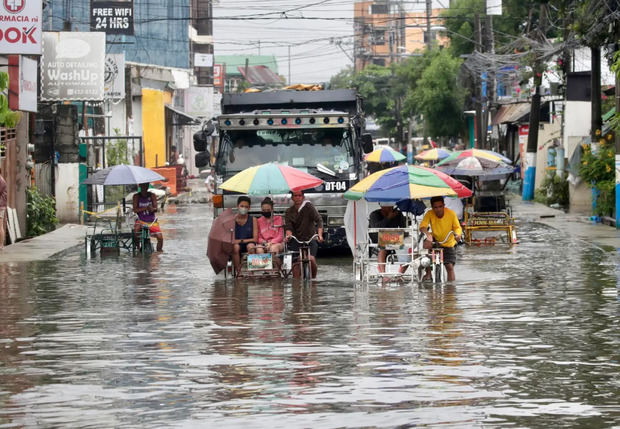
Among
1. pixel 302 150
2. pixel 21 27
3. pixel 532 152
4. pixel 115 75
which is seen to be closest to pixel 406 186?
pixel 302 150

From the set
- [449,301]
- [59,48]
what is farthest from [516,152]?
[449,301]

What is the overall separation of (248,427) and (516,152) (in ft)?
195

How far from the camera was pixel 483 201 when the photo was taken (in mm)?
31875

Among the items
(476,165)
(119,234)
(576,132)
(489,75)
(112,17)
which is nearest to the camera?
(119,234)

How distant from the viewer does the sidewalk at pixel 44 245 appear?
25.0 m

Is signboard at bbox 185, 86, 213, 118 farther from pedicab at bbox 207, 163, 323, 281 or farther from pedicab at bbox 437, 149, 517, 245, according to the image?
pedicab at bbox 207, 163, 323, 281

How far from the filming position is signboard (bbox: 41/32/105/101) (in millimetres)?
36719

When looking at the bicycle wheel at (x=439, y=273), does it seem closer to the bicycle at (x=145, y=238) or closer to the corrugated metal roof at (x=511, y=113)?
the bicycle at (x=145, y=238)

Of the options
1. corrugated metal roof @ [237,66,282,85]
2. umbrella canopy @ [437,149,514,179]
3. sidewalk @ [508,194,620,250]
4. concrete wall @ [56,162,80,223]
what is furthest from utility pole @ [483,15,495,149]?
corrugated metal roof @ [237,66,282,85]

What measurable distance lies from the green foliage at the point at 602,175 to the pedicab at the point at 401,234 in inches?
508

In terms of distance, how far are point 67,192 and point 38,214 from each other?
4.30 meters

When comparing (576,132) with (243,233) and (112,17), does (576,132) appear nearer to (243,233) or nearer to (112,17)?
(243,233)

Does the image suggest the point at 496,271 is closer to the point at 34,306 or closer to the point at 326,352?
the point at 34,306

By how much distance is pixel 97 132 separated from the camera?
52.8m
